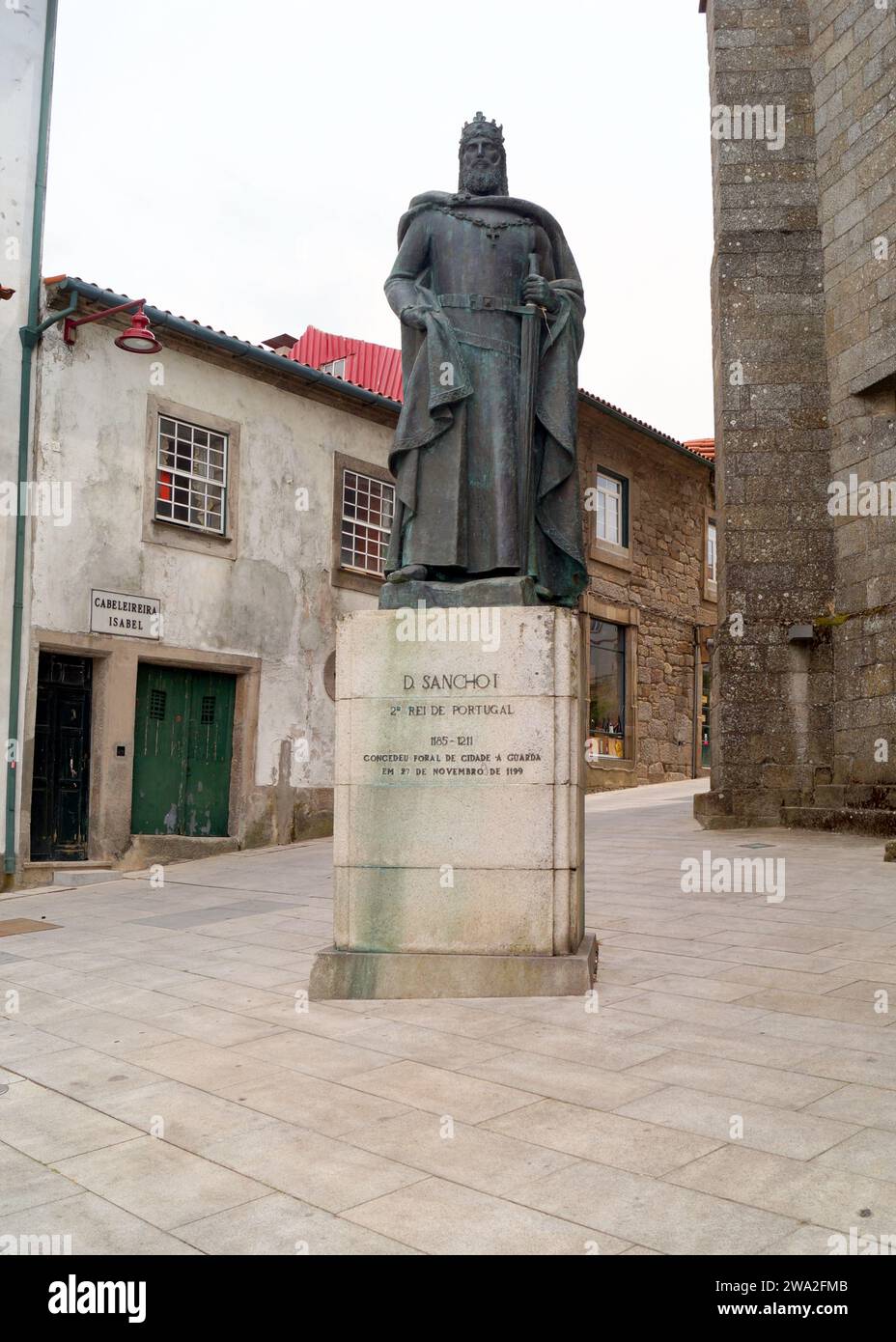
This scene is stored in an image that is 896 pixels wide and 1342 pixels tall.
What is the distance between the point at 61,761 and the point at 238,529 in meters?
3.83

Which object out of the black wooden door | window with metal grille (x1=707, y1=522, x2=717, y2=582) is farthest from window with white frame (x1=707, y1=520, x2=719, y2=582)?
the black wooden door

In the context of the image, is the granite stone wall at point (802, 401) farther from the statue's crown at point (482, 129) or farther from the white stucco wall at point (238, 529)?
the statue's crown at point (482, 129)

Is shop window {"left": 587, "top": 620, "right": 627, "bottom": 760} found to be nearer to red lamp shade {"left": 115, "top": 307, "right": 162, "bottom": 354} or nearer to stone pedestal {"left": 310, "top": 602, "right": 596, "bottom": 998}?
red lamp shade {"left": 115, "top": 307, "right": 162, "bottom": 354}

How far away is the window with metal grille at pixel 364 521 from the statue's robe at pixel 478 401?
10.3 m

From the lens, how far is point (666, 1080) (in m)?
4.27

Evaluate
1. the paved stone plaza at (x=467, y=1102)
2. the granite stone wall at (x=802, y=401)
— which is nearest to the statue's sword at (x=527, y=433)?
the paved stone plaza at (x=467, y=1102)

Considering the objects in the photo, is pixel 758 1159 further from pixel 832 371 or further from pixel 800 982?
pixel 832 371

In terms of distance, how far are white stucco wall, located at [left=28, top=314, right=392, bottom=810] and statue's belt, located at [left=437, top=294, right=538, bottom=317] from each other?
7587 millimetres

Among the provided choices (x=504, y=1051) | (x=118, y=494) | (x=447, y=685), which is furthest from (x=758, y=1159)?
(x=118, y=494)

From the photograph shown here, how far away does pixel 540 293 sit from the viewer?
647cm

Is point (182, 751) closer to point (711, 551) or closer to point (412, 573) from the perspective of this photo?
point (412, 573)

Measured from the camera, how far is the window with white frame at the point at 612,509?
22188mm

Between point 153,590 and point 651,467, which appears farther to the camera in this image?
point 651,467
